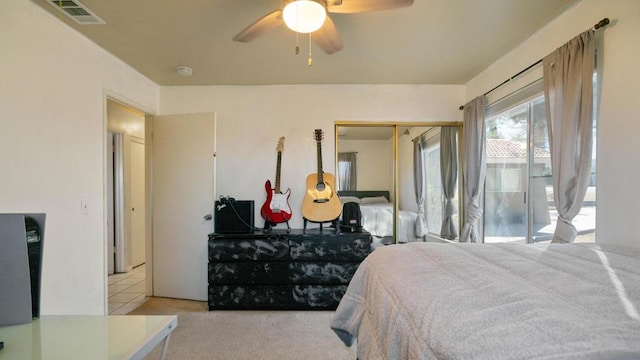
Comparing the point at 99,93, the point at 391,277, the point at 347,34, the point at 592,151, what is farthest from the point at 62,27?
the point at 592,151

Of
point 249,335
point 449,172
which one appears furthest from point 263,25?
point 449,172

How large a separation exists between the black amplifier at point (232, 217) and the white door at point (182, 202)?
13 centimetres

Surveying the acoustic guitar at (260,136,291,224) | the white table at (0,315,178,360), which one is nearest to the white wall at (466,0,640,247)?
the white table at (0,315,178,360)

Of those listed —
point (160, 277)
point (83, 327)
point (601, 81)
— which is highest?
point (601, 81)

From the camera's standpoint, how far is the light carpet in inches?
77.8

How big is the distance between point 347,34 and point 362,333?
6.38ft

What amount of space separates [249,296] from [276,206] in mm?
885

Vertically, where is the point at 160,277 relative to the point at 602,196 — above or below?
below

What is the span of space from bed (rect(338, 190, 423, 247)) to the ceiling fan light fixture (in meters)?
2.05

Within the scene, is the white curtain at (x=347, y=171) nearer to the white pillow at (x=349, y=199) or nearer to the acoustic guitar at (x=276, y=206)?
the white pillow at (x=349, y=199)

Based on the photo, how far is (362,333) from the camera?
120cm

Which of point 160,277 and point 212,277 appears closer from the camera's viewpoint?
point 212,277

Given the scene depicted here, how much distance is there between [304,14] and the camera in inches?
55.4

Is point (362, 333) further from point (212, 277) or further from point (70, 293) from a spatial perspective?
point (70, 293)
